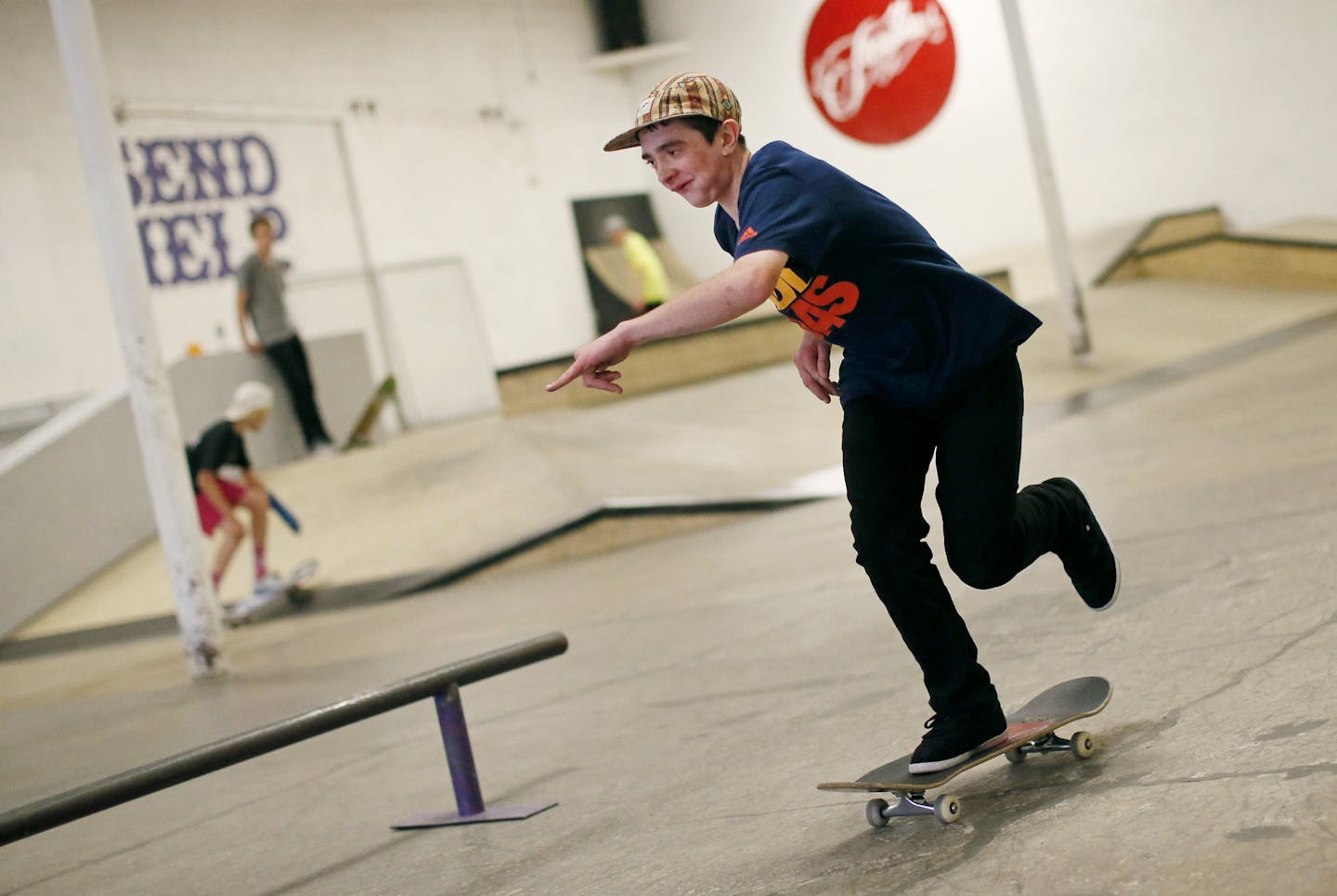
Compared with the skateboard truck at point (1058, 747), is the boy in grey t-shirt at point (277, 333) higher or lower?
higher

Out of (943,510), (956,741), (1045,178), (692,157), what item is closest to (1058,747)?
(956,741)

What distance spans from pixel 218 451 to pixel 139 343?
204 centimetres

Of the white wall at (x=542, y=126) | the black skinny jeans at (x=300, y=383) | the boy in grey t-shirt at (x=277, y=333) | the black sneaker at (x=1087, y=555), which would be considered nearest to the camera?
the black sneaker at (x=1087, y=555)

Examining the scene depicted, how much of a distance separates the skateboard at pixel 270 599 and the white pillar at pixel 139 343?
1.72 metres

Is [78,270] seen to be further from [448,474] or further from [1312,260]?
[1312,260]

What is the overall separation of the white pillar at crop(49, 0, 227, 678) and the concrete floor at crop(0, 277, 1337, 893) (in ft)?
1.28

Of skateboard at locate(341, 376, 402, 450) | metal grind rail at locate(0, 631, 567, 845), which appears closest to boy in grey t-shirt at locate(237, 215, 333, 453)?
skateboard at locate(341, 376, 402, 450)

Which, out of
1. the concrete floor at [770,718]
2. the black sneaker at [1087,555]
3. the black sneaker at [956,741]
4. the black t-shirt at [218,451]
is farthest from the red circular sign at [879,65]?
the black sneaker at [956,741]

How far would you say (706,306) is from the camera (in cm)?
219

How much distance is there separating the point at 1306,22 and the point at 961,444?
15.5 m

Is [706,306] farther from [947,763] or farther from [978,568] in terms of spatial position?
[947,763]

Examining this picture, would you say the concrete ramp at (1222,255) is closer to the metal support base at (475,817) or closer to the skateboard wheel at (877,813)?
the metal support base at (475,817)

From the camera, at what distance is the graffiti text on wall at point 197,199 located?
51.0 ft

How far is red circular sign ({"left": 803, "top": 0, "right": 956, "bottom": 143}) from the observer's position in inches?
711
